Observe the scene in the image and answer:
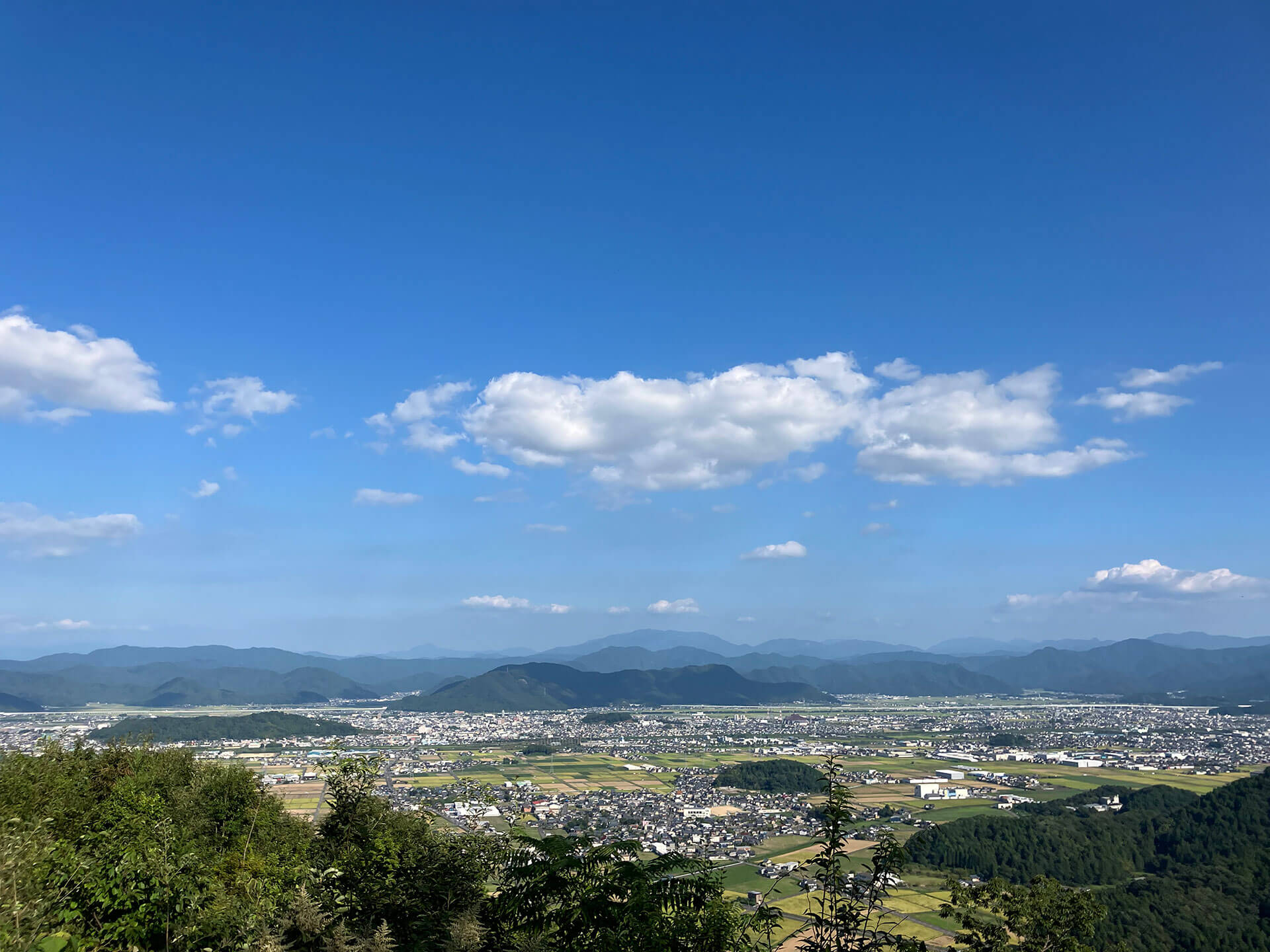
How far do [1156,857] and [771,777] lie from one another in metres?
41.8

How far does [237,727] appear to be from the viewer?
12456cm

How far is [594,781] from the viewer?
81.8 m

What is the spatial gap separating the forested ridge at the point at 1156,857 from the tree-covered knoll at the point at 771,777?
24441mm

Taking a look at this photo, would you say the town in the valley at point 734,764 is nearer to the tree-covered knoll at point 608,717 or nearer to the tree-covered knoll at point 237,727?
the tree-covered knoll at point 608,717

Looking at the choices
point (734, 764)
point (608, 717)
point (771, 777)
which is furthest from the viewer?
point (608, 717)

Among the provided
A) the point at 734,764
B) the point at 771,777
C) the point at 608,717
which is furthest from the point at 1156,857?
the point at 608,717

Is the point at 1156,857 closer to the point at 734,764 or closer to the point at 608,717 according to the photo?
the point at 734,764

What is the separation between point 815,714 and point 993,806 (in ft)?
397

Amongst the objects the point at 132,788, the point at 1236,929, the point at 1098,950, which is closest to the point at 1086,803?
the point at 1236,929

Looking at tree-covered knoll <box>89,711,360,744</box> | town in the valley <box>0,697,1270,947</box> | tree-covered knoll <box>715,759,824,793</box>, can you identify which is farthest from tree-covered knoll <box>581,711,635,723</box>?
tree-covered knoll <box>715,759,824,793</box>

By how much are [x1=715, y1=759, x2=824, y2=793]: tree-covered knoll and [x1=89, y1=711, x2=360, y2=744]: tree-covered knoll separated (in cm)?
7169

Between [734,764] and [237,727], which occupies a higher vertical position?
[237,727]

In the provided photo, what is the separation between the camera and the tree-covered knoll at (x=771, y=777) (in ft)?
272

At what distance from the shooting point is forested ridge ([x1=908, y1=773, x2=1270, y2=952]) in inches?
1423
